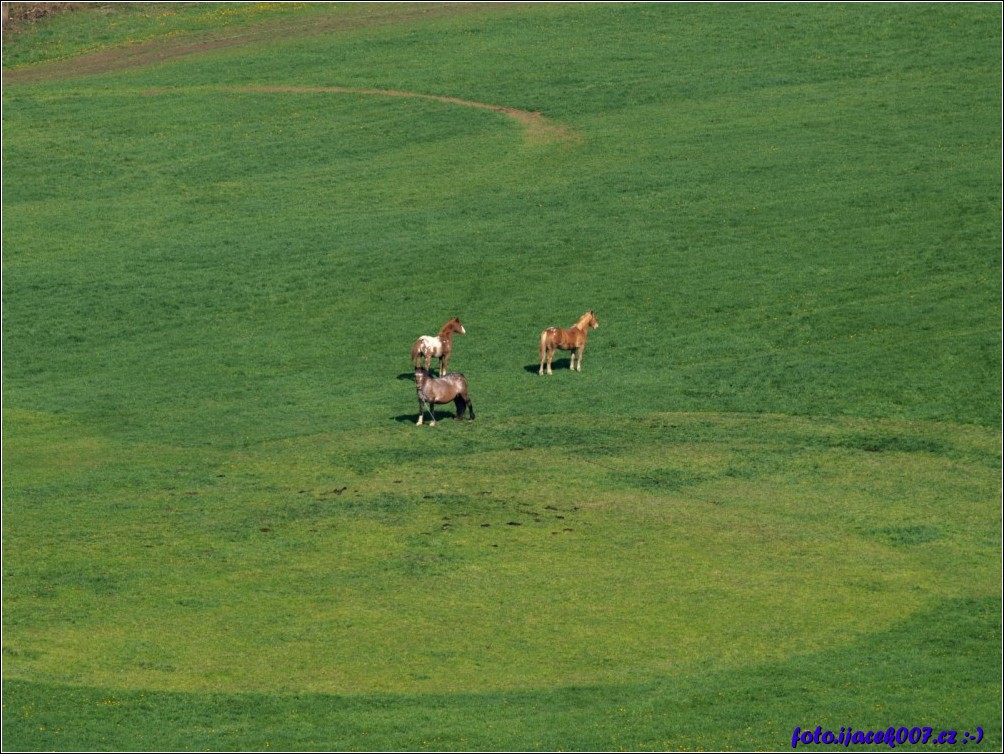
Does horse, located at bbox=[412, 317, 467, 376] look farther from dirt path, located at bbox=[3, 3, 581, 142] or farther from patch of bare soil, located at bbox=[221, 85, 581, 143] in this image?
dirt path, located at bbox=[3, 3, 581, 142]

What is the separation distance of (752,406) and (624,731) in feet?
67.4

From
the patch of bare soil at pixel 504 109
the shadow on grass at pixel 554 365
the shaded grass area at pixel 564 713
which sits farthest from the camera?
the patch of bare soil at pixel 504 109

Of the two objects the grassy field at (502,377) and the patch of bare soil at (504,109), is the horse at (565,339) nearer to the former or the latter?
the grassy field at (502,377)

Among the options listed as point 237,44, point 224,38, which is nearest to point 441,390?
point 237,44

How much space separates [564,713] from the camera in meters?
29.8

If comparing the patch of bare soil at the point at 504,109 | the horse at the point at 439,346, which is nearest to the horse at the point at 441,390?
the horse at the point at 439,346

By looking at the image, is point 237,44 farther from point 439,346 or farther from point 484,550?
point 484,550

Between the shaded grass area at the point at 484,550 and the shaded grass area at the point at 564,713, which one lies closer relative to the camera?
the shaded grass area at the point at 564,713

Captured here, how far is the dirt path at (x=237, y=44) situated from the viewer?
3307 inches

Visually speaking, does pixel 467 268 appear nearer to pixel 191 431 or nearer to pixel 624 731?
pixel 191 431

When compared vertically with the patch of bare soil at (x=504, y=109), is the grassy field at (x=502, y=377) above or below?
below

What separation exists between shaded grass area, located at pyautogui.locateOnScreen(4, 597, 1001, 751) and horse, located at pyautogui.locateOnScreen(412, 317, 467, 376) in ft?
63.4

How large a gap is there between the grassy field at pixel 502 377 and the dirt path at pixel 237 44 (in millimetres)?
413

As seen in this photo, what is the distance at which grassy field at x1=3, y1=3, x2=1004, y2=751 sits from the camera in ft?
103
